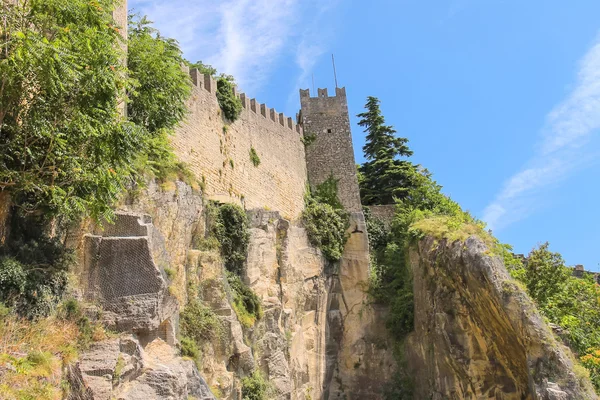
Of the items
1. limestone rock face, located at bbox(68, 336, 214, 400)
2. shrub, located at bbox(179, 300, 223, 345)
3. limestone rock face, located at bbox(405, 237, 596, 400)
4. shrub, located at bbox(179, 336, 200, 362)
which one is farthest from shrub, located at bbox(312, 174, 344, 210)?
limestone rock face, located at bbox(68, 336, 214, 400)

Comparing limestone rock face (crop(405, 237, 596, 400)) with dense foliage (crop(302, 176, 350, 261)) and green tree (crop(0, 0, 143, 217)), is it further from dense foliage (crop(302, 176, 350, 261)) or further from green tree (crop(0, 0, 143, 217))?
green tree (crop(0, 0, 143, 217))

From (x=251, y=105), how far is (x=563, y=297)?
1426 centimetres

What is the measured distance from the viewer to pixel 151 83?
17062 millimetres

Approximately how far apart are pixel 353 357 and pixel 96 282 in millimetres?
15044

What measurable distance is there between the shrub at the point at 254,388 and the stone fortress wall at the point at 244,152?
5.93 m

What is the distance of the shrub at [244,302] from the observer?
725 inches

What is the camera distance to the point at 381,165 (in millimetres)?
32469

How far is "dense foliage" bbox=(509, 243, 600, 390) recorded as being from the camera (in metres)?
21.8

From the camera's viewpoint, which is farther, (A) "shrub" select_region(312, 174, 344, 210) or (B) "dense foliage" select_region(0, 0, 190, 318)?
(A) "shrub" select_region(312, 174, 344, 210)

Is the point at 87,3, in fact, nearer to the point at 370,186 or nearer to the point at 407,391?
the point at 407,391

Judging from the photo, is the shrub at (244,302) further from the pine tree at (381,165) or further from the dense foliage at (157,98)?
the pine tree at (381,165)

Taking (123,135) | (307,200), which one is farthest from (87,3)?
(307,200)

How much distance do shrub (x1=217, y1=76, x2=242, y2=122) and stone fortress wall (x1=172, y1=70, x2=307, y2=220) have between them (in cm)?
29

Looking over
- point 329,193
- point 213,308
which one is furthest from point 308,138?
point 213,308
